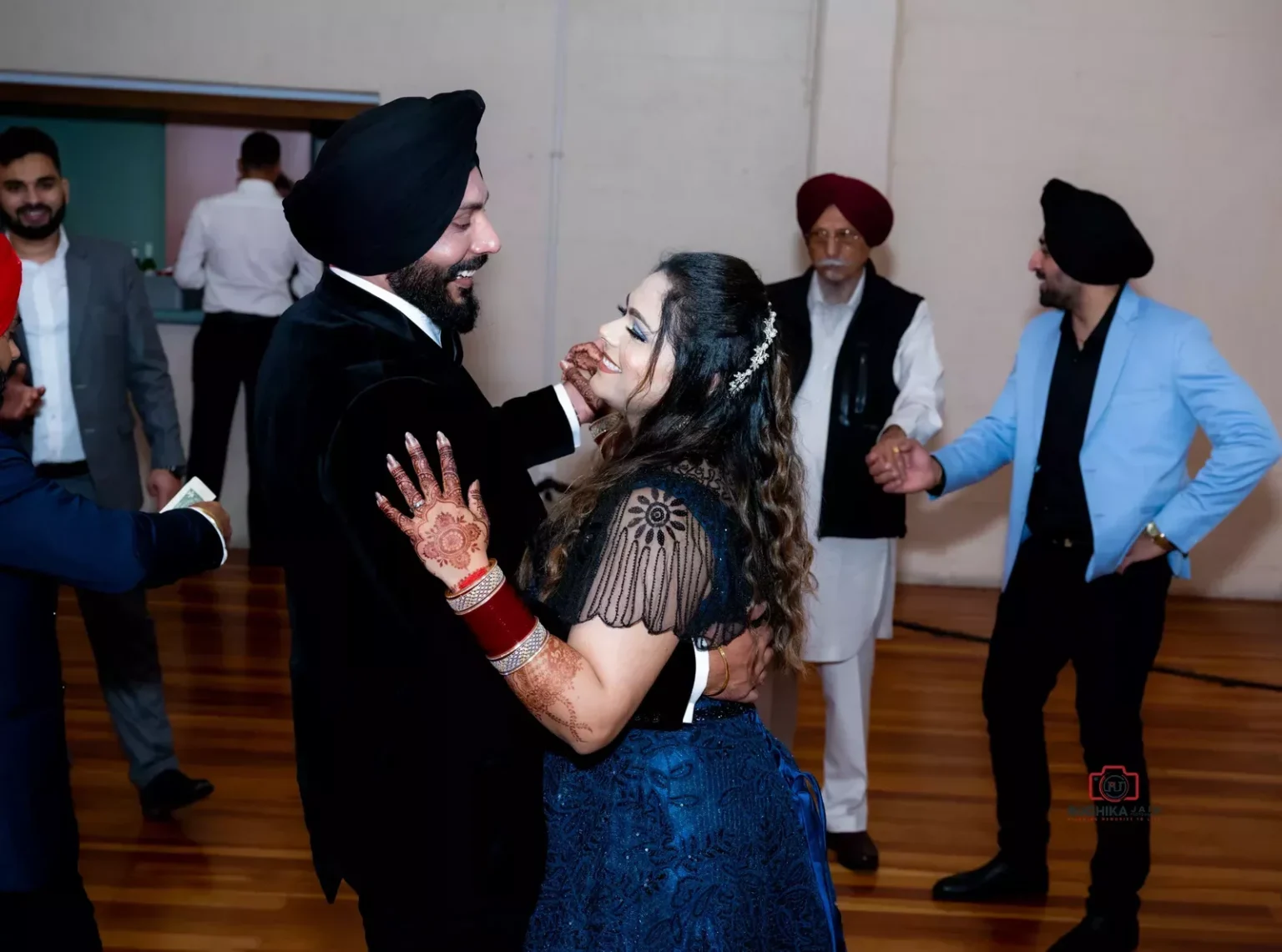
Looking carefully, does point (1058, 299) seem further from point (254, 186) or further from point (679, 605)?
point (254, 186)

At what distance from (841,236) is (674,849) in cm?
262

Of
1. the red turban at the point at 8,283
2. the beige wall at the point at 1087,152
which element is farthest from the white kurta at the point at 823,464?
the beige wall at the point at 1087,152

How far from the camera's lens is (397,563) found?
1943 mm

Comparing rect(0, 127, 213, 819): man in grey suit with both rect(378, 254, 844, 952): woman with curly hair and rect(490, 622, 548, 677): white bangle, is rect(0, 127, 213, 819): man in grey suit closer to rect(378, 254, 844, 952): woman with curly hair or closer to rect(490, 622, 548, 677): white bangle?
rect(378, 254, 844, 952): woman with curly hair

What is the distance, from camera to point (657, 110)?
7.34 metres

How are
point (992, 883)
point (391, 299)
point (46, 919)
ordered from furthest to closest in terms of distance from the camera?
1. point (992, 883)
2. point (46, 919)
3. point (391, 299)

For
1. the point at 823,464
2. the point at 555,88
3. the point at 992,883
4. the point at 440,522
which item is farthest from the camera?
the point at 555,88

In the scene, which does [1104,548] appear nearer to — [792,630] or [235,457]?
[792,630]

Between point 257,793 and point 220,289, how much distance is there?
3358mm

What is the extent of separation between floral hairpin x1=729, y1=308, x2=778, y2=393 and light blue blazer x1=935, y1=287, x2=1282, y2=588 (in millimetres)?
1641

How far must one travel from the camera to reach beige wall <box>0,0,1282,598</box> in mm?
7230

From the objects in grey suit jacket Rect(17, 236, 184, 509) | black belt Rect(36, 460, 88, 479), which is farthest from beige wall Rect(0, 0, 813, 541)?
black belt Rect(36, 460, 88, 479)

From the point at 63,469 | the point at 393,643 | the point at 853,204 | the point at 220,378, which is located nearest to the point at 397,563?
the point at 393,643

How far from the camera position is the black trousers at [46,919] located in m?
2.29
